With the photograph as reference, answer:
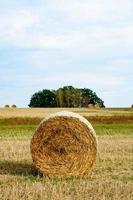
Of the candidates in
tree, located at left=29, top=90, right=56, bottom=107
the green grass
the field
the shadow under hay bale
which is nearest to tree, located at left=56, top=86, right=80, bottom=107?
tree, located at left=29, top=90, right=56, bottom=107

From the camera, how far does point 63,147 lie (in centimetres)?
1259

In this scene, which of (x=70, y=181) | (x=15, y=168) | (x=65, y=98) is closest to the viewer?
(x=70, y=181)

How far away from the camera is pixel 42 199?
8.88 m

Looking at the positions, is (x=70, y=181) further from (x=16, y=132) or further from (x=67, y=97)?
(x=67, y=97)

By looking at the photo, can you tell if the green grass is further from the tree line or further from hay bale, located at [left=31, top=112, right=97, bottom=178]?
the tree line

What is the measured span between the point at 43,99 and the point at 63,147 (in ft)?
192

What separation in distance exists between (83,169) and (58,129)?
3.46 feet

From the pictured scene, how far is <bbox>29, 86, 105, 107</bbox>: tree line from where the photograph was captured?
65.6 metres

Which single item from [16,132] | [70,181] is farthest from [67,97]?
[70,181]

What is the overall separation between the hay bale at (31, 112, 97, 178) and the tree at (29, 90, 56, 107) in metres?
56.4

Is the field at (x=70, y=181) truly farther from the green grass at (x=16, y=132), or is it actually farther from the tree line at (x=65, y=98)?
the tree line at (x=65, y=98)

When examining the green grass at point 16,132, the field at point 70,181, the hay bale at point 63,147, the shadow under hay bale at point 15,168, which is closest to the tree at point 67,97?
the green grass at point 16,132

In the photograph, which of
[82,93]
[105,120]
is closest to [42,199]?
[105,120]

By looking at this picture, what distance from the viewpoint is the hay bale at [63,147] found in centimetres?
1231
